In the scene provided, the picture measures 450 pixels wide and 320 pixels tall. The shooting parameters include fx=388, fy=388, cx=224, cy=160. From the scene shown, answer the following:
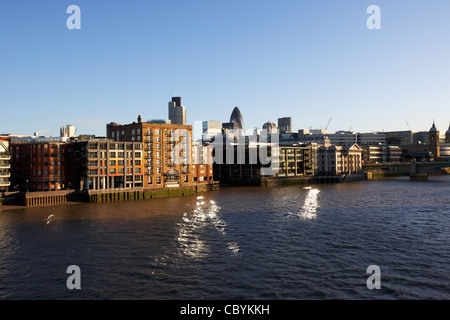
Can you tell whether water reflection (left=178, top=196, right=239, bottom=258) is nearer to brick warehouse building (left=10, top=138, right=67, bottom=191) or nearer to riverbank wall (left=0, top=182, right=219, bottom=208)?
riverbank wall (left=0, top=182, right=219, bottom=208)

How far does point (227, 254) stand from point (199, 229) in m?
16.1

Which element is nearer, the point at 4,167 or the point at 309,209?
the point at 309,209

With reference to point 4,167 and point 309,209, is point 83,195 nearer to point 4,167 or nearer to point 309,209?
point 4,167

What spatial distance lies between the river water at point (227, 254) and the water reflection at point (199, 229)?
0.66ft

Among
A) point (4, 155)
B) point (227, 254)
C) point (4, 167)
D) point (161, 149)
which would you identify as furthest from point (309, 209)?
point (4, 155)

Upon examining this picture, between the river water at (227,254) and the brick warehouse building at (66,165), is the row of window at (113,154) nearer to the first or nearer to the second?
the brick warehouse building at (66,165)

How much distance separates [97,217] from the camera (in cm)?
7519

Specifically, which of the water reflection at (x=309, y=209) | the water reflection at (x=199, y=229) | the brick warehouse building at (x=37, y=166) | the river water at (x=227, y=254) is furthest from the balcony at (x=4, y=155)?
the water reflection at (x=309, y=209)

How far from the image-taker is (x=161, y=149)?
125 meters

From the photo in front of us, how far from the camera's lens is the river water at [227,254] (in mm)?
35375

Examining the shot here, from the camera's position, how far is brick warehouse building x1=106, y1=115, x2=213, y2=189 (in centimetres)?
12112

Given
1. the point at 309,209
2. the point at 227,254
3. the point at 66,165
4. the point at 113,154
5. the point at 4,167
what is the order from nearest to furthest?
the point at 227,254
the point at 309,209
the point at 4,167
the point at 66,165
the point at 113,154
